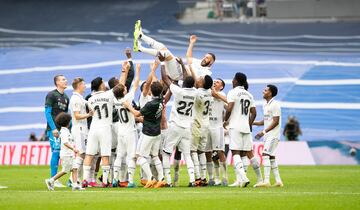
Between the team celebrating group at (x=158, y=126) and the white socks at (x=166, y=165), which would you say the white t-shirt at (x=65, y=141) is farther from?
the white socks at (x=166, y=165)

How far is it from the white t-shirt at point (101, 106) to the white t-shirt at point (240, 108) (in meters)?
2.71

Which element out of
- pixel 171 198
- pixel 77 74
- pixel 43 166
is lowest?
pixel 171 198

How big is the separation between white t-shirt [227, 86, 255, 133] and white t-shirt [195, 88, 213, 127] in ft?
2.55

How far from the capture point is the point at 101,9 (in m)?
59.2

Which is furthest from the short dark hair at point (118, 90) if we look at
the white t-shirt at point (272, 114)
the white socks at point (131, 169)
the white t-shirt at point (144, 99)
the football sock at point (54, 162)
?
the white t-shirt at point (272, 114)

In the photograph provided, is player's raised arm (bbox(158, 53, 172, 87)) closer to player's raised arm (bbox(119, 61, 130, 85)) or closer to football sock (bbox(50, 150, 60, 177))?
player's raised arm (bbox(119, 61, 130, 85))

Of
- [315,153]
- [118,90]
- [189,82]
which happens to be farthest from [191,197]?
[315,153]

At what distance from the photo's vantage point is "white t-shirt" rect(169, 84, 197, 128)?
23.6 metres

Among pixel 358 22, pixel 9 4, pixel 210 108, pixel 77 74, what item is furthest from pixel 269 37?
pixel 210 108

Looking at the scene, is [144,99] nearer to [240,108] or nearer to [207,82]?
[207,82]

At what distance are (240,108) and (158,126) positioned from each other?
1.91 meters

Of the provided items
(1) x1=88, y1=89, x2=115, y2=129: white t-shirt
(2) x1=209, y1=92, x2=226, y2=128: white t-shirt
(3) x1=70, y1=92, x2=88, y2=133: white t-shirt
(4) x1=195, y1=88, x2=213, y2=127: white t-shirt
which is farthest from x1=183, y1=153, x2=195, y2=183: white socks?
(3) x1=70, y1=92, x2=88, y2=133: white t-shirt

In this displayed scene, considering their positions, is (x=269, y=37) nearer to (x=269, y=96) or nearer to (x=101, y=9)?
(x=101, y=9)

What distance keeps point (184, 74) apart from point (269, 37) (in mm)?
28641
